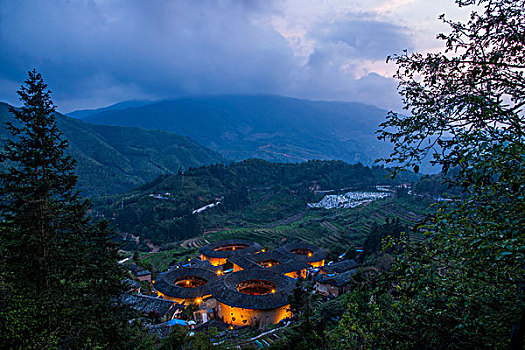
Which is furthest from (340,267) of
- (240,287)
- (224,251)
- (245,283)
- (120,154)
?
(120,154)

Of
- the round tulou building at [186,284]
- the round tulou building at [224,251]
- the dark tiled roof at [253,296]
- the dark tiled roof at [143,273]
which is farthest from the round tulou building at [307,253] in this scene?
the dark tiled roof at [143,273]

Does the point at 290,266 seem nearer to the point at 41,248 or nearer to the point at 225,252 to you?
the point at 225,252

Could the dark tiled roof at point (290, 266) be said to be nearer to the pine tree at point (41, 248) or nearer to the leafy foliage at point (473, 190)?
the pine tree at point (41, 248)

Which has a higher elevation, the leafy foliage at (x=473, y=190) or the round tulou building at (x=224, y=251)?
the leafy foliage at (x=473, y=190)

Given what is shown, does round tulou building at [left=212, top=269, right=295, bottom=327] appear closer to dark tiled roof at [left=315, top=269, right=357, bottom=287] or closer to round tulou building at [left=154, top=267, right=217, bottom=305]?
round tulou building at [left=154, top=267, right=217, bottom=305]

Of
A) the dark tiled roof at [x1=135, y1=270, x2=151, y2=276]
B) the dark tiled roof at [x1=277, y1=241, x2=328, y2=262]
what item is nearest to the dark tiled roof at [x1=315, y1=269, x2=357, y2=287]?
the dark tiled roof at [x1=277, y1=241, x2=328, y2=262]

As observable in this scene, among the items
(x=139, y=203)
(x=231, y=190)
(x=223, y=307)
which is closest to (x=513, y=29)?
(x=223, y=307)

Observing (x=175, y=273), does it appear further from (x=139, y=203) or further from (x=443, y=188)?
(x=443, y=188)
